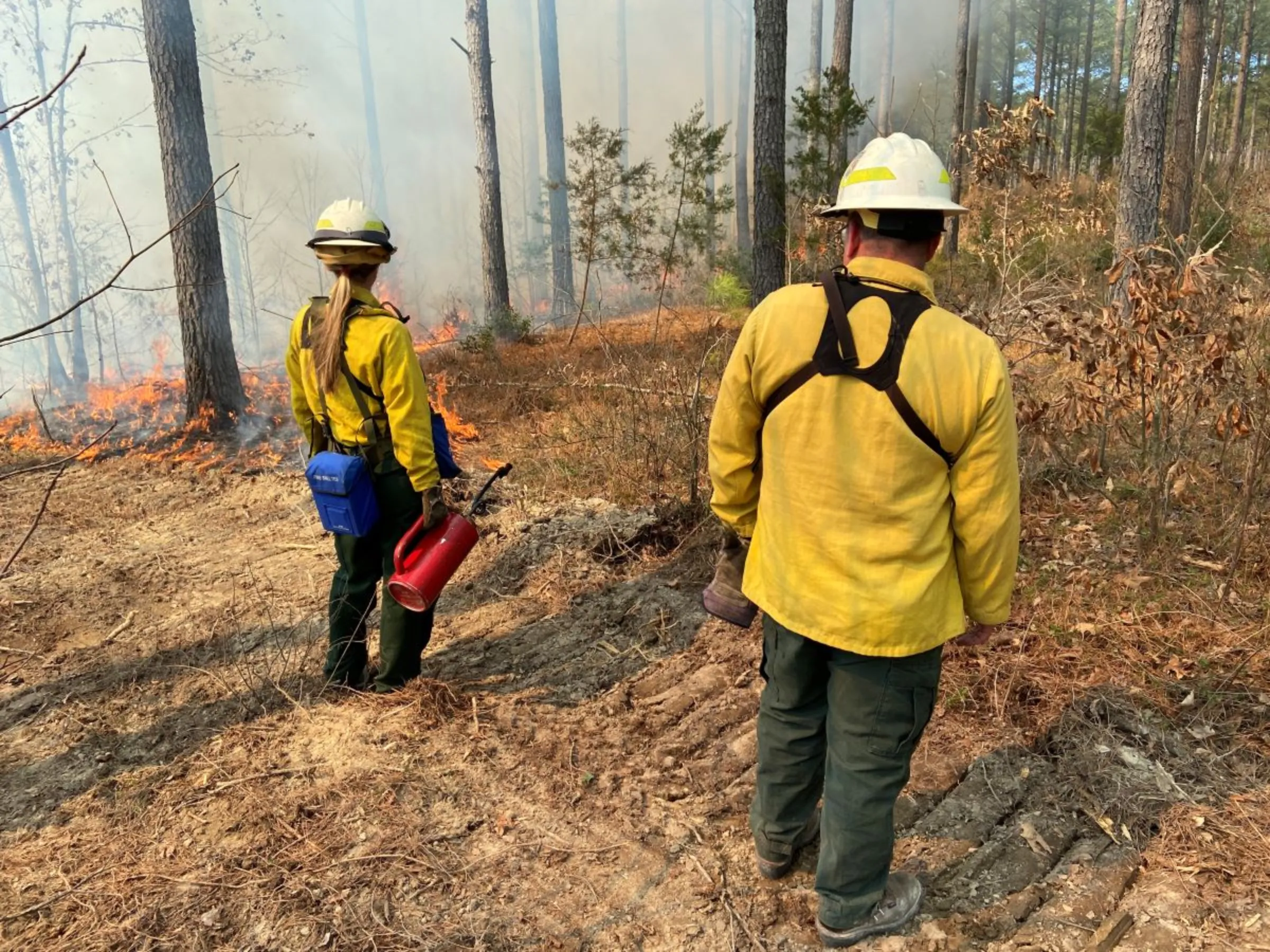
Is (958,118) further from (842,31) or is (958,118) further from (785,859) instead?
(785,859)

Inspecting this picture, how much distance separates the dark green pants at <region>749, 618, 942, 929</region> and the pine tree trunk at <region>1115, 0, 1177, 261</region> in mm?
7171

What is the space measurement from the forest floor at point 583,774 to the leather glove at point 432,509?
29.3 inches

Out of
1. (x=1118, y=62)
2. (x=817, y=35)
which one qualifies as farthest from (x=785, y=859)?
(x=817, y=35)

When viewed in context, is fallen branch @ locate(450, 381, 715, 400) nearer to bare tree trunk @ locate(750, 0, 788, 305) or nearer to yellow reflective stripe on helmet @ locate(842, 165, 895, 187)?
yellow reflective stripe on helmet @ locate(842, 165, 895, 187)

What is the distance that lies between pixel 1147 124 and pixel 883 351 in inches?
308

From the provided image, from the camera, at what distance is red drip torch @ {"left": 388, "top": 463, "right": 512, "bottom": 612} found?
3.20m

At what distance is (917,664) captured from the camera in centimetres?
203

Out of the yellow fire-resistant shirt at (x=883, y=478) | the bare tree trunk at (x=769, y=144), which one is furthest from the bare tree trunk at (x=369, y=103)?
the yellow fire-resistant shirt at (x=883, y=478)

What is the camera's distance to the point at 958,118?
13.3 m

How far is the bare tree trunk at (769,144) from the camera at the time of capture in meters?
8.94

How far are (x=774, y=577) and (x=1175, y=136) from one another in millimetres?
12723

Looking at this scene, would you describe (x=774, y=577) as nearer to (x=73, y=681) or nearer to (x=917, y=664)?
(x=917, y=664)

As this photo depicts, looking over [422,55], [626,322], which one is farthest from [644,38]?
[626,322]

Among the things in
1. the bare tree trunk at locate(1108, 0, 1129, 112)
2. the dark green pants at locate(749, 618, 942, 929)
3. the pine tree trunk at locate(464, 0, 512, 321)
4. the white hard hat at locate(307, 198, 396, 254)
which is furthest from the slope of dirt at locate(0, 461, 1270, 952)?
the bare tree trunk at locate(1108, 0, 1129, 112)
